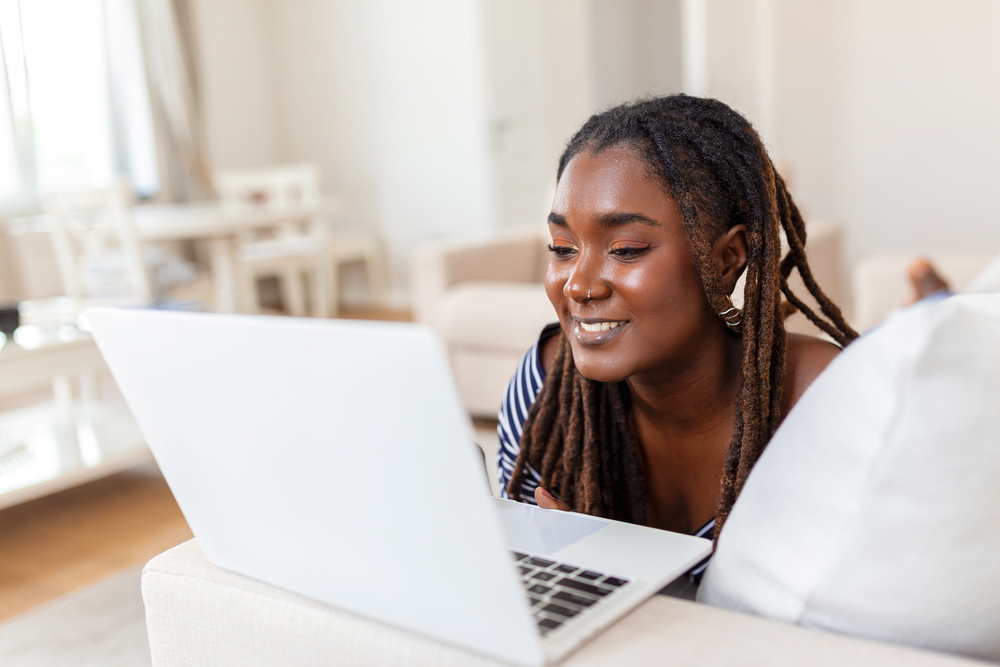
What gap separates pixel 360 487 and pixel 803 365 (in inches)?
20.5

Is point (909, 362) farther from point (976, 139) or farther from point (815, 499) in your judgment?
point (976, 139)

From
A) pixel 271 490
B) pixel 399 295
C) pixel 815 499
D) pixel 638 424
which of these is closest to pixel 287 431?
pixel 271 490

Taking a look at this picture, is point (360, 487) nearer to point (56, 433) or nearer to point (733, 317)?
point (733, 317)

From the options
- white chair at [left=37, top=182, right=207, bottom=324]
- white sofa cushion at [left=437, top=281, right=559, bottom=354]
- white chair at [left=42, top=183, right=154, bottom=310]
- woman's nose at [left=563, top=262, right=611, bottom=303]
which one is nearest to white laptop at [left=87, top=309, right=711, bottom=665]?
woman's nose at [left=563, top=262, right=611, bottom=303]

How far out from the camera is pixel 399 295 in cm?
537

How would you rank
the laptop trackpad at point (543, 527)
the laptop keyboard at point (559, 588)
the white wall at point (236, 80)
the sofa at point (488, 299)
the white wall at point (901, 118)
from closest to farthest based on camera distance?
the laptop keyboard at point (559, 588) → the laptop trackpad at point (543, 527) → the sofa at point (488, 299) → the white wall at point (901, 118) → the white wall at point (236, 80)

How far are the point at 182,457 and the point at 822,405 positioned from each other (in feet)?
1.51

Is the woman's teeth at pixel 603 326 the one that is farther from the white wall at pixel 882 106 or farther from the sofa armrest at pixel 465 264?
the white wall at pixel 882 106

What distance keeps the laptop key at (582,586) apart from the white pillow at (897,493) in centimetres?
10

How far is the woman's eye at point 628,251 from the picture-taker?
0.82 m

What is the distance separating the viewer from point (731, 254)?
873mm

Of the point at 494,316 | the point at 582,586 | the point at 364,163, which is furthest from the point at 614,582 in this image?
the point at 364,163

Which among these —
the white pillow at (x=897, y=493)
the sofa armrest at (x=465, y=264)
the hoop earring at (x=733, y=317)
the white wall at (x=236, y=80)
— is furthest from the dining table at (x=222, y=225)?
the white pillow at (x=897, y=493)

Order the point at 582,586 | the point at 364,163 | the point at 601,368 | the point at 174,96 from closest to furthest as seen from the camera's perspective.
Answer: the point at 582,586, the point at 601,368, the point at 174,96, the point at 364,163
